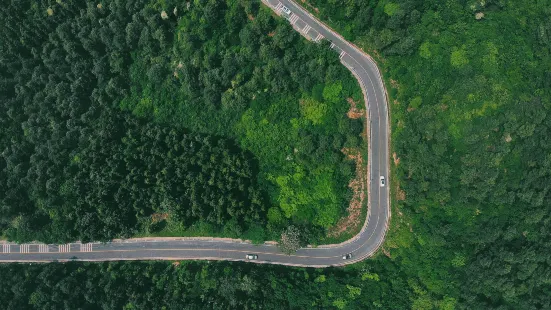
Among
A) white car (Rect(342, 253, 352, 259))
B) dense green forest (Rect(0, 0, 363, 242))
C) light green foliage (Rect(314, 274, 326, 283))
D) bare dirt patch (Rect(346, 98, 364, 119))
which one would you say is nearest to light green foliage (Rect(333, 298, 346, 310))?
light green foliage (Rect(314, 274, 326, 283))

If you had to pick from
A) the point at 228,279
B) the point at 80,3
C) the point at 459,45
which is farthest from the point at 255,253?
the point at 80,3

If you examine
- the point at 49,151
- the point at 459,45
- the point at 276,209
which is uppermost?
the point at 459,45

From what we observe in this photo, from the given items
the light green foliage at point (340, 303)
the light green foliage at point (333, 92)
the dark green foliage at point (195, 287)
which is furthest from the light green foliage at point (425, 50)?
the light green foliage at point (340, 303)

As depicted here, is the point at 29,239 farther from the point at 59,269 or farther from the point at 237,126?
the point at 237,126

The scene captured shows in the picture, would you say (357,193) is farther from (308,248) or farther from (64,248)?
(64,248)

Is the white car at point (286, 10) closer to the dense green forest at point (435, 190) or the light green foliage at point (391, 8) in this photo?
the dense green forest at point (435, 190)

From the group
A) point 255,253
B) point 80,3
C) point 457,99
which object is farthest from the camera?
point 80,3

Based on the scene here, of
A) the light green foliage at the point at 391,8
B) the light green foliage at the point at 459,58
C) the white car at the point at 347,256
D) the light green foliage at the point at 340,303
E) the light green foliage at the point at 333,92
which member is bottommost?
the light green foliage at the point at 340,303
